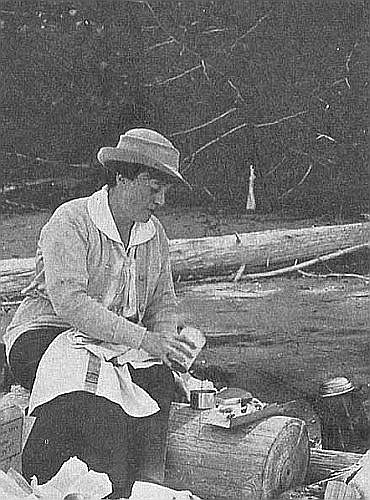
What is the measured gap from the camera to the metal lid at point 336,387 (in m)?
2.30

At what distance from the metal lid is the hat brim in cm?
64

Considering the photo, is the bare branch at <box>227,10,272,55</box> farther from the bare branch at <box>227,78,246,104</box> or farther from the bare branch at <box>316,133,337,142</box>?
the bare branch at <box>316,133,337,142</box>

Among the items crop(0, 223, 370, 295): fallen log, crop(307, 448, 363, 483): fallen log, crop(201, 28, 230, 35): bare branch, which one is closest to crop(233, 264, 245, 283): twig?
crop(0, 223, 370, 295): fallen log

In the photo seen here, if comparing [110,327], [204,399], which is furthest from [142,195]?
[204,399]

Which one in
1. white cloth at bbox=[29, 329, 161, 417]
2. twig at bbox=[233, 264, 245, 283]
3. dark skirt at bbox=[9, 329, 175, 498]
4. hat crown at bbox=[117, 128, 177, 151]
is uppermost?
hat crown at bbox=[117, 128, 177, 151]

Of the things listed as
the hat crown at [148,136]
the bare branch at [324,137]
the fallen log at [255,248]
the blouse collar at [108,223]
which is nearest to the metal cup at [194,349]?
the fallen log at [255,248]

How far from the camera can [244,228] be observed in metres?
2.32

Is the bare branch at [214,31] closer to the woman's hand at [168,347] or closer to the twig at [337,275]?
the twig at [337,275]

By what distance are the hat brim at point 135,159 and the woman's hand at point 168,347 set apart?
1.32ft

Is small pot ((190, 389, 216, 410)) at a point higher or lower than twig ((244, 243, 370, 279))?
lower

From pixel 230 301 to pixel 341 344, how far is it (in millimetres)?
314

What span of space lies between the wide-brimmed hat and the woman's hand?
0.41 m

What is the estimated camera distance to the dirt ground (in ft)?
7.54

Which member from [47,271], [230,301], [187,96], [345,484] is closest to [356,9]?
[187,96]
